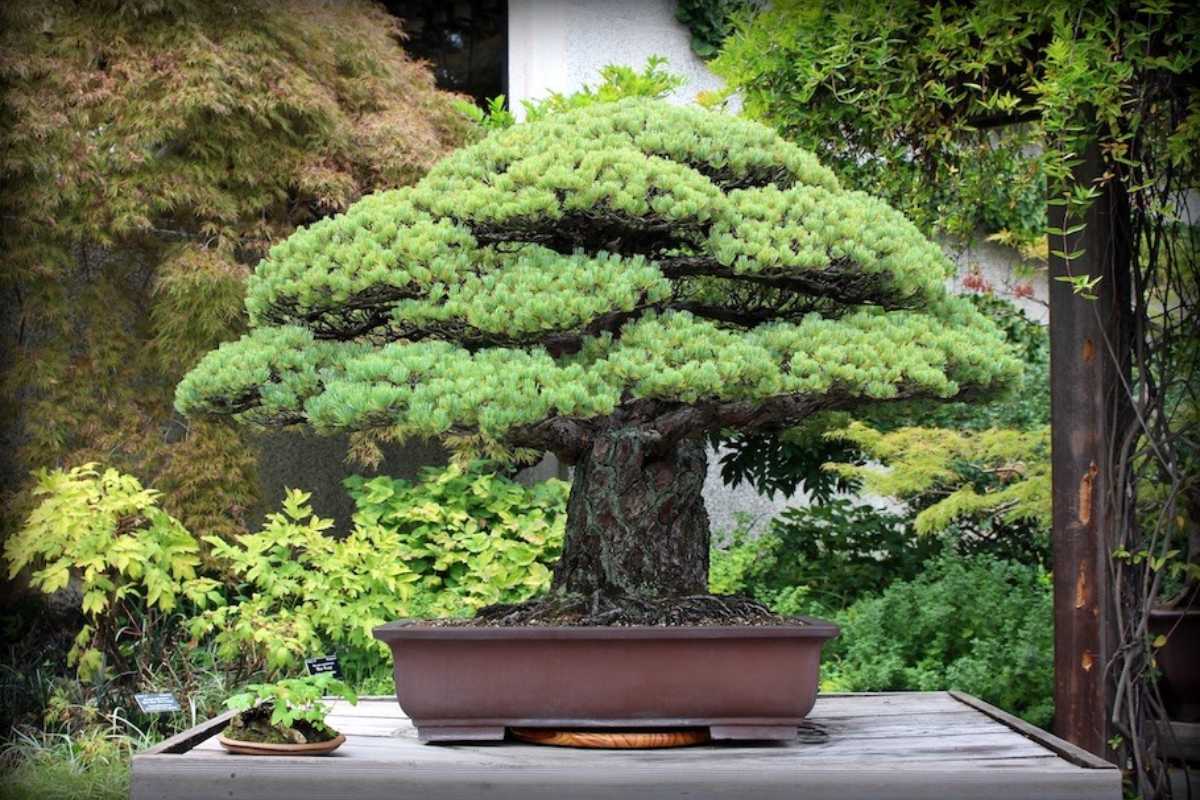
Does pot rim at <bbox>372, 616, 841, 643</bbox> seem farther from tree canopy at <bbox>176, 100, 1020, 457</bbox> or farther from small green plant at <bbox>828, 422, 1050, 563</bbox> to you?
small green plant at <bbox>828, 422, 1050, 563</bbox>

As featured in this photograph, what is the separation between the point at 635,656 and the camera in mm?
1929

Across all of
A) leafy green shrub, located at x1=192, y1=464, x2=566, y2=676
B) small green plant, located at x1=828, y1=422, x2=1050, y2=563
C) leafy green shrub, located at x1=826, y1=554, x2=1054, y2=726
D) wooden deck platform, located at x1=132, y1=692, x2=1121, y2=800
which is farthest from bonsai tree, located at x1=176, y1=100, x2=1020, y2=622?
small green plant, located at x1=828, y1=422, x2=1050, y2=563

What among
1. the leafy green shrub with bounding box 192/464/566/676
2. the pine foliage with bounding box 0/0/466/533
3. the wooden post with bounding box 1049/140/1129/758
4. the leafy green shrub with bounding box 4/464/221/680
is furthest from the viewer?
the pine foliage with bounding box 0/0/466/533

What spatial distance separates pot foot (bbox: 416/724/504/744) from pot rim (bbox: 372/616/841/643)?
166 mm

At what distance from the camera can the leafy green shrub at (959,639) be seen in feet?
11.2

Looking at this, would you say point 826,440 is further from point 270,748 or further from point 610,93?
point 270,748

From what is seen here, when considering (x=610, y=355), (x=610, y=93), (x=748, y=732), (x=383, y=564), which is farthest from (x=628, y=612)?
(x=610, y=93)

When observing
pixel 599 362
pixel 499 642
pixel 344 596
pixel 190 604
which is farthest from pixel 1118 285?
pixel 190 604

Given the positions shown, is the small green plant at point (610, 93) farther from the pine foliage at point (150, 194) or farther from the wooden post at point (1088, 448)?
the wooden post at point (1088, 448)

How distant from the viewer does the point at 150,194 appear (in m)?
4.22

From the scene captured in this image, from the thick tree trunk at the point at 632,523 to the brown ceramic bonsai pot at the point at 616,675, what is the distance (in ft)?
0.66

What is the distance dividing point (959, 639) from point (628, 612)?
6.32 feet

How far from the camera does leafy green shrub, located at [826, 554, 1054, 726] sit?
3.40m

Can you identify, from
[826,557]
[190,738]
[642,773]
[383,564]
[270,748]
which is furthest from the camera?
[826,557]
